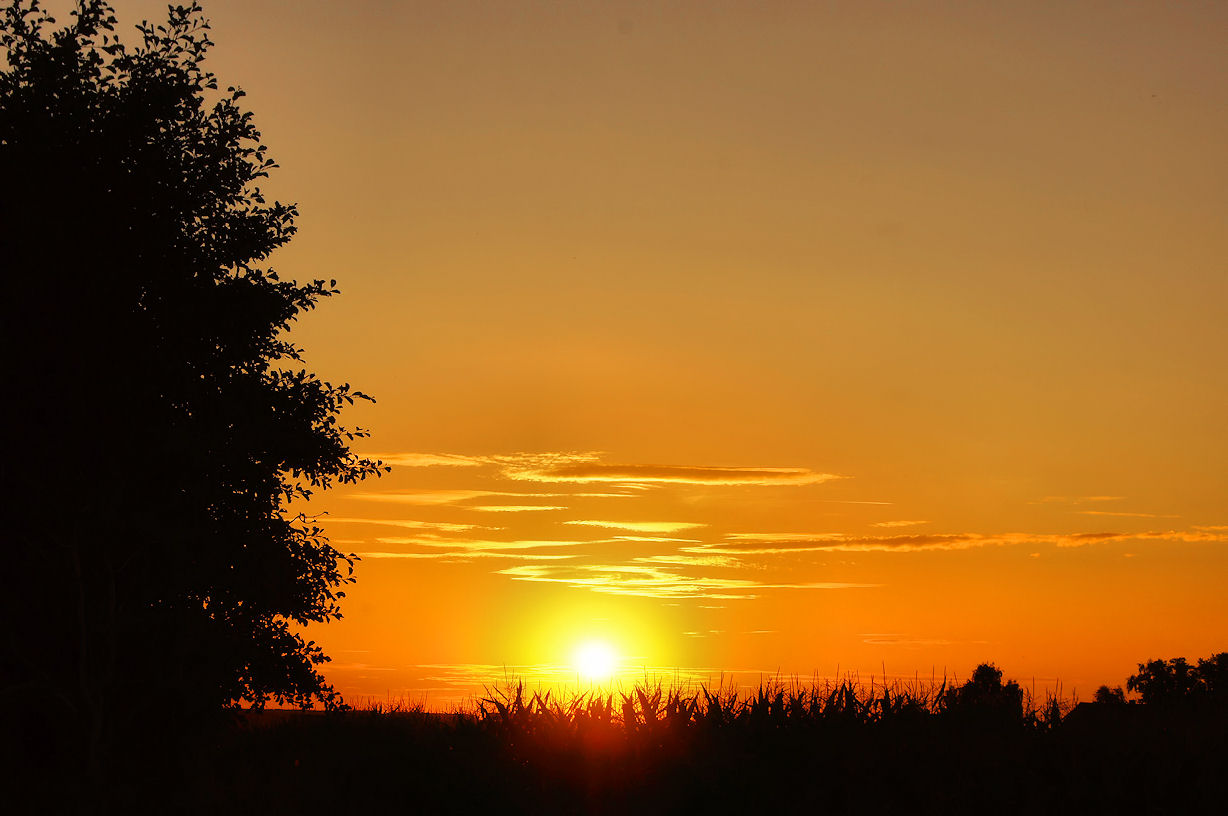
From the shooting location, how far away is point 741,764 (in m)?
16.6

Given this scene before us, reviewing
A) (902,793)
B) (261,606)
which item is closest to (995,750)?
(902,793)

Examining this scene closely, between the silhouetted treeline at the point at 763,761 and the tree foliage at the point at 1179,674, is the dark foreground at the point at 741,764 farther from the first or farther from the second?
the tree foliage at the point at 1179,674

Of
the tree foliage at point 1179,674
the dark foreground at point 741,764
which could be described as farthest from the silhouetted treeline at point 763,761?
the tree foliage at point 1179,674

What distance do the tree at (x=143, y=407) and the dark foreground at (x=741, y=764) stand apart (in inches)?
135

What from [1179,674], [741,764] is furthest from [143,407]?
[1179,674]

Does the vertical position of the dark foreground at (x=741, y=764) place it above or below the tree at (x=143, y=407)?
below

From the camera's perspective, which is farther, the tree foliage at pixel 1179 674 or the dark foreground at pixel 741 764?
the tree foliage at pixel 1179 674

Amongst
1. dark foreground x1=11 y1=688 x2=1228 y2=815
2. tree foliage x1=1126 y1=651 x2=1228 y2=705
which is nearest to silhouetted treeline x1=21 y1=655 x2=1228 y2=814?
dark foreground x1=11 y1=688 x2=1228 y2=815

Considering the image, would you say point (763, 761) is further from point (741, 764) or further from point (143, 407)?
point (143, 407)

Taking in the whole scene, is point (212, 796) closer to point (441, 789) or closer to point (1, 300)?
point (441, 789)

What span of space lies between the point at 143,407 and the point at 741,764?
14725 mm

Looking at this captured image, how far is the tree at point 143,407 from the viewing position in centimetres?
2270

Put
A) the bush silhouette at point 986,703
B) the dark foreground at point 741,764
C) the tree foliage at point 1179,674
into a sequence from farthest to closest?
1. the tree foliage at point 1179,674
2. the bush silhouette at point 986,703
3. the dark foreground at point 741,764

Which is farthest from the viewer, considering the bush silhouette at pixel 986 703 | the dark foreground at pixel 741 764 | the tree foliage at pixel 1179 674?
the tree foliage at pixel 1179 674
